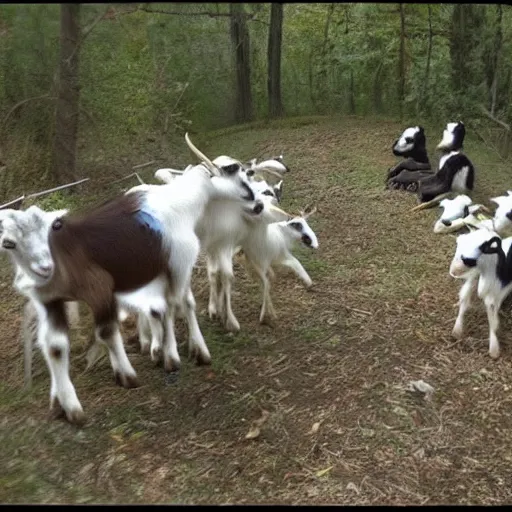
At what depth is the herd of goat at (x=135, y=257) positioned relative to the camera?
2727 millimetres

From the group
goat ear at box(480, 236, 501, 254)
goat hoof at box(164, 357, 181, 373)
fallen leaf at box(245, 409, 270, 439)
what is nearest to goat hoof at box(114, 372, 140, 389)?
goat hoof at box(164, 357, 181, 373)

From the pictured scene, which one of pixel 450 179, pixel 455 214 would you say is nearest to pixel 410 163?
pixel 450 179

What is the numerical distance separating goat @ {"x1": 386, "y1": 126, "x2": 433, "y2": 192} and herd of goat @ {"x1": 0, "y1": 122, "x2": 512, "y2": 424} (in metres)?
1.81

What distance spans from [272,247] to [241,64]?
173 inches

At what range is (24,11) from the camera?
4578 mm

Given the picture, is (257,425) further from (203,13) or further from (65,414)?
(203,13)

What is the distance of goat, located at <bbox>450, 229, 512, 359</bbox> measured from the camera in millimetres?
3424

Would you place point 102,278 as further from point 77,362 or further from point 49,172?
point 49,172

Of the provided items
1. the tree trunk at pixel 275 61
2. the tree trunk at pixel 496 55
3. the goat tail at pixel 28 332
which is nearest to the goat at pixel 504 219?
the tree trunk at pixel 496 55

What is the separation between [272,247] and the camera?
398 centimetres

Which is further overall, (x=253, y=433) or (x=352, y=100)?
(x=352, y=100)

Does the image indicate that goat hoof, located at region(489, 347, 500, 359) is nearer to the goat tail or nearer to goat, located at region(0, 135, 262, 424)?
goat, located at region(0, 135, 262, 424)

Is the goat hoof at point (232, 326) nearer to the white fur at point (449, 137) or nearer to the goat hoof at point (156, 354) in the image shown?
the goat hoof at point (156, 354)

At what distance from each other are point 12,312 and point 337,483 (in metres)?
2.64
